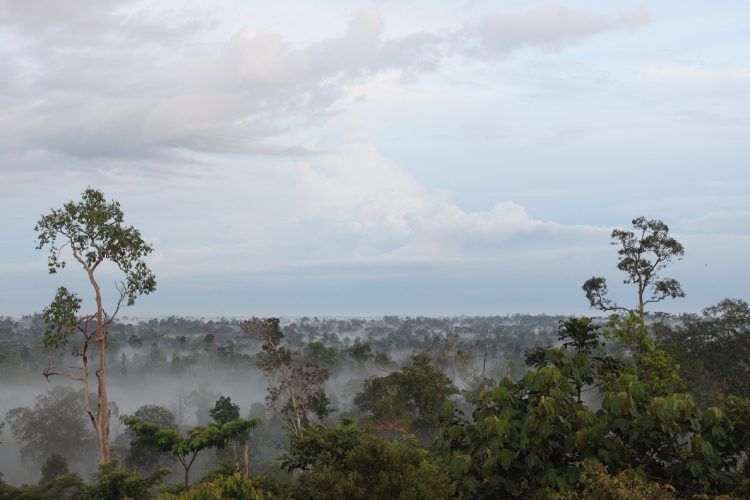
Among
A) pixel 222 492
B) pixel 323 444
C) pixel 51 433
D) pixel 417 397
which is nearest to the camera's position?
pixel 222 492

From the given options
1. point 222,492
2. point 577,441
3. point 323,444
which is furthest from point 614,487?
point 323,444

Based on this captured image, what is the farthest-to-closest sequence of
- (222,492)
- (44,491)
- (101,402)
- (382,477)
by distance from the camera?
(44,491), (101,402), (382,477), (222,492)

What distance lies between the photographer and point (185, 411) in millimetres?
103312

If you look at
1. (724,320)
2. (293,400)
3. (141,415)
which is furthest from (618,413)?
(141,415)

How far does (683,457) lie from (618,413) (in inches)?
65.6

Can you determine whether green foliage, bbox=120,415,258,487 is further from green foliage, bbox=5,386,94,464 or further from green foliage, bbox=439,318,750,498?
green foliage, bbox=5,386,94,464

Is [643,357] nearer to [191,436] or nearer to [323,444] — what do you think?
[323,444]

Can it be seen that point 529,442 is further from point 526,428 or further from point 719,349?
point 719,349

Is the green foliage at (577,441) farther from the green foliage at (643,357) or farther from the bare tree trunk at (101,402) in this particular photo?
the bare tree trunk at (101,402)

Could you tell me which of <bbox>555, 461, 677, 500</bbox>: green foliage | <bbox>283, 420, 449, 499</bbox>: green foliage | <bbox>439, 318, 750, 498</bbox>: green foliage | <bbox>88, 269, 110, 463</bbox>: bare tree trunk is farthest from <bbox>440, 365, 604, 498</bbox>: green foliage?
<bbox>88, 269, 110, 463</bbox>: bare tree trunk

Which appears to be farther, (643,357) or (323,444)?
(643,357)

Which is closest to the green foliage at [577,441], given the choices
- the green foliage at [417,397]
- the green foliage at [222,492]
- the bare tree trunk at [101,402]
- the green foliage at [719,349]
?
the green foliage at [222,492]

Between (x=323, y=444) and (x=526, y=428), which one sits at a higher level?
(x=526, y=428)

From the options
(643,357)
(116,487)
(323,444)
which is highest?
(643,357)
